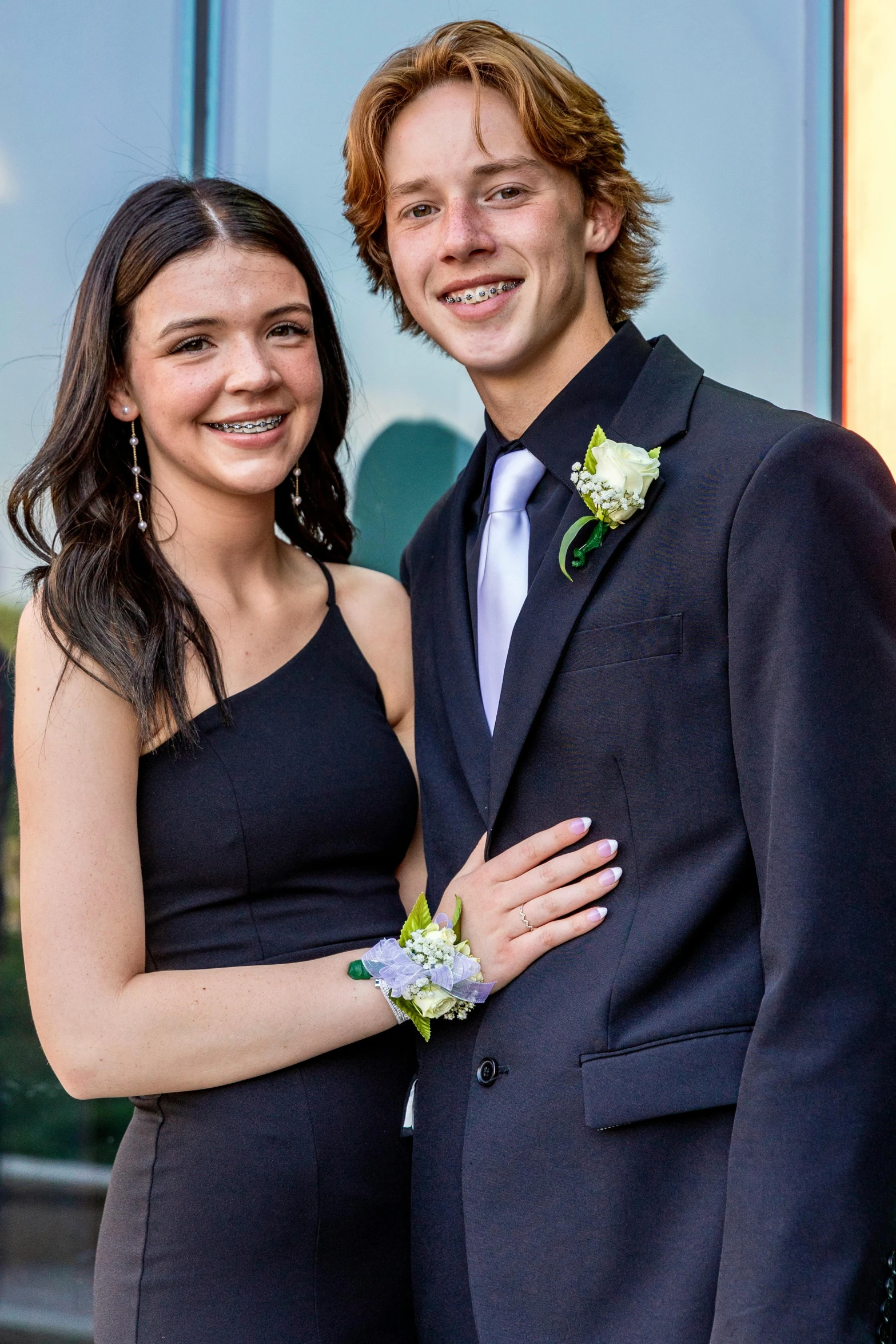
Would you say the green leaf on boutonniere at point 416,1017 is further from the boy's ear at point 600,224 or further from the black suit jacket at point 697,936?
the boy's ear at point 600,224

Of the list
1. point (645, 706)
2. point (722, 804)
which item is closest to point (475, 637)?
point (645, 706)

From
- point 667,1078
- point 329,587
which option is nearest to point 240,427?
point 329,587

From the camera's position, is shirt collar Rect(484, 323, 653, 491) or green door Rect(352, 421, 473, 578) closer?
shirt collar Rect(484, 323, 653, 491)

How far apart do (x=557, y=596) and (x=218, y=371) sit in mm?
703

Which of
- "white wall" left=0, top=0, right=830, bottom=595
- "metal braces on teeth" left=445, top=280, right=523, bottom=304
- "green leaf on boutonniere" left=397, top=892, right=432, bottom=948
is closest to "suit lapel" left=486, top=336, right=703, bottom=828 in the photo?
"green leaf on boutonniere" left=397, top=892, right=432, bottom=948

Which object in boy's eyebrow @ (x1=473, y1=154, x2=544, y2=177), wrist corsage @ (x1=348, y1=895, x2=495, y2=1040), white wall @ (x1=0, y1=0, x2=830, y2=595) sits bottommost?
wrist corsage @ (x1=348, y1=895, x2=495, y2=1040)

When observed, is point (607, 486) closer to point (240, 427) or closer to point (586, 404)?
point (586, 404)

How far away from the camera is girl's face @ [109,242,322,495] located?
1954mm

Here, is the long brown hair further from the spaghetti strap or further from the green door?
the green door

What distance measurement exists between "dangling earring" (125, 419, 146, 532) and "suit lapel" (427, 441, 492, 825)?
47cm

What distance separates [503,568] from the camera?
1.77 m

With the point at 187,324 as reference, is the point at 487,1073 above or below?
below

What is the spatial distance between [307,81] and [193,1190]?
242 cm

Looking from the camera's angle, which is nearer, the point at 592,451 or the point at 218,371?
the point at 592,451
